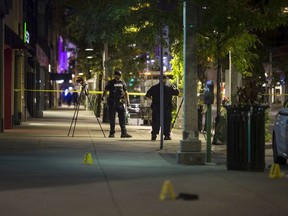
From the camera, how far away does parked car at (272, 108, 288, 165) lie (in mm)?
12875

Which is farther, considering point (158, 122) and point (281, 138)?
point (158, 122)

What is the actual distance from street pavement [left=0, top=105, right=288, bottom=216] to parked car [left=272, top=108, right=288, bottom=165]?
1199mm

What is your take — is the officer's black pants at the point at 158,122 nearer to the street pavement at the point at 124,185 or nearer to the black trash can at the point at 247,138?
the street pavement at the point at 124,185

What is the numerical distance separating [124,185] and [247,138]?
3060mm

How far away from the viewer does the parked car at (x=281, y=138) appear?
12.9 m

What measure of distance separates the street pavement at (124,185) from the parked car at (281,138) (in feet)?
3.93

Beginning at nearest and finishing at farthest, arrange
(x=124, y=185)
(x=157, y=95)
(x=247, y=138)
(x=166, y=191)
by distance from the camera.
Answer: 1. (x=166, y=191)
2. (x=124, y=185)
3. (x=247, y=138)
4. (x=157, y=95)

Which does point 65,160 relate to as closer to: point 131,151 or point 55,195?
point 131,151

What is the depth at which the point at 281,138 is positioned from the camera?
13203 mm

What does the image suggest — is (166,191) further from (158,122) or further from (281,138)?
(158,122)

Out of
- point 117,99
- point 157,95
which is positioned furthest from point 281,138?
point 117,99

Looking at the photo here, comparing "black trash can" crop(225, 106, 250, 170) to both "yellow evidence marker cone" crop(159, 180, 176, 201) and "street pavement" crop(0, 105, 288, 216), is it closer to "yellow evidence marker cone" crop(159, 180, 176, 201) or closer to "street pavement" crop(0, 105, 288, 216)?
"street pavement" crop(0, 105, 288, 216)

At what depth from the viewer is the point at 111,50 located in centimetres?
3759

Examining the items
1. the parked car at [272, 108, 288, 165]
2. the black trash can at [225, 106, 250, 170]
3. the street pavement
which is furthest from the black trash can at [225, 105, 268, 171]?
the parked car at [272, 108, 288, 165]
